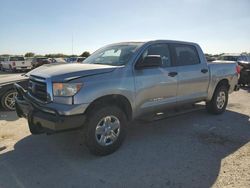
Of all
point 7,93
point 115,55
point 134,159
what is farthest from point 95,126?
point 7,93

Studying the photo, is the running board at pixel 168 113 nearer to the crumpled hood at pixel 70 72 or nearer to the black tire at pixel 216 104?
the black tire at pixel 216 104

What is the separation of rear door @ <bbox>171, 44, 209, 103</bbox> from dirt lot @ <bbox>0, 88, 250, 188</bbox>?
2.47 ft

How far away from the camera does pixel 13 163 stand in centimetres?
389

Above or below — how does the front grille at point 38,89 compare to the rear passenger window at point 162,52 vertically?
below

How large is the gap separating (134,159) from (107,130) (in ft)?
2.09

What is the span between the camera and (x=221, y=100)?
271 inches

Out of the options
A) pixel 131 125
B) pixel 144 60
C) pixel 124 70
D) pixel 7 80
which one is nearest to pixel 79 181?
pixel 124 70

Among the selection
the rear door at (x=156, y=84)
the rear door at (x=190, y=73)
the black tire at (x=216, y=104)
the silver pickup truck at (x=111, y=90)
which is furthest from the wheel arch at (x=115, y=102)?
the black tire at (x=216, y=104)

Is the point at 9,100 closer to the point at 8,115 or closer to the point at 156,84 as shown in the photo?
the point at 8,115

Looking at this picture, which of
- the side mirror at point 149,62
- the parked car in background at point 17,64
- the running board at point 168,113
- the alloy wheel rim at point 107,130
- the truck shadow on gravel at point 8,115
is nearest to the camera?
the alloy wheel rim at point 107,130

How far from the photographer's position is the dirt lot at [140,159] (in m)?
3.39

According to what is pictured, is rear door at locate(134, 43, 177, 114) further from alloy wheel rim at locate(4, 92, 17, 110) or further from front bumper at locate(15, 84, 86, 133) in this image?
alloy wheel rim at locate(4, 92, 17, 110)

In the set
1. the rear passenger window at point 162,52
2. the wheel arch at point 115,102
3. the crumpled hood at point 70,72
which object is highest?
the rear passenger window at point 162,52

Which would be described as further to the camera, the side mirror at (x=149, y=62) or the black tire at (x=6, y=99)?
the black tire at (x=6, y=99)
